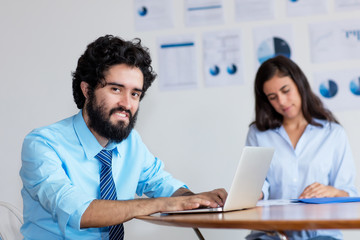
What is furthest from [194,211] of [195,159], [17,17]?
[17,17]

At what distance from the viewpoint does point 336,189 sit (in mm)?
2152

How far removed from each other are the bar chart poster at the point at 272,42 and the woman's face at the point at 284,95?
477 mm

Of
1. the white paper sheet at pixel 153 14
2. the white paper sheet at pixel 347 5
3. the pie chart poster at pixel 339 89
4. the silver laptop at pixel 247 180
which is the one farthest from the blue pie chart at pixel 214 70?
the silver laptop at pixel 247 180

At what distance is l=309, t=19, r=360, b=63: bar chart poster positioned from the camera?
115 inches

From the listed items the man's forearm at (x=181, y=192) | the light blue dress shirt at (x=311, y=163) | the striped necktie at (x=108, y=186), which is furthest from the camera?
the light blue dress shirt at (x=311, y=163)

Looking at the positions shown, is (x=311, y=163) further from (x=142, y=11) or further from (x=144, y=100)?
(x=142, y=11)

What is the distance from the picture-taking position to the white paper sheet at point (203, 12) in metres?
3.03

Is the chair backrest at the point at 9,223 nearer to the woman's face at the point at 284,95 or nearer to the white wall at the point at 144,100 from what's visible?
the white wall at the point at 144,100

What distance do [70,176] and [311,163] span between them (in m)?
1.31

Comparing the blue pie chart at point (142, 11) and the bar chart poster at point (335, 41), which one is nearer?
the bar chart poster at point (335, 41)

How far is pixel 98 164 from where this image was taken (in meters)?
1.84

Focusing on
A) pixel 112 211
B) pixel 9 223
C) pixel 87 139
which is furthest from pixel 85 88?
pixel 9 223

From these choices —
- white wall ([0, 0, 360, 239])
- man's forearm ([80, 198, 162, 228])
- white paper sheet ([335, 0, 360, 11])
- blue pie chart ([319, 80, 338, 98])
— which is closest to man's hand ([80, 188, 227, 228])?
man's forearm ([80, 198, 162, 228])

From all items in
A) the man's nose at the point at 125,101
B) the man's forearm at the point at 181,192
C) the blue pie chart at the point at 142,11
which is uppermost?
the blue pie chart at the point at 142,11
